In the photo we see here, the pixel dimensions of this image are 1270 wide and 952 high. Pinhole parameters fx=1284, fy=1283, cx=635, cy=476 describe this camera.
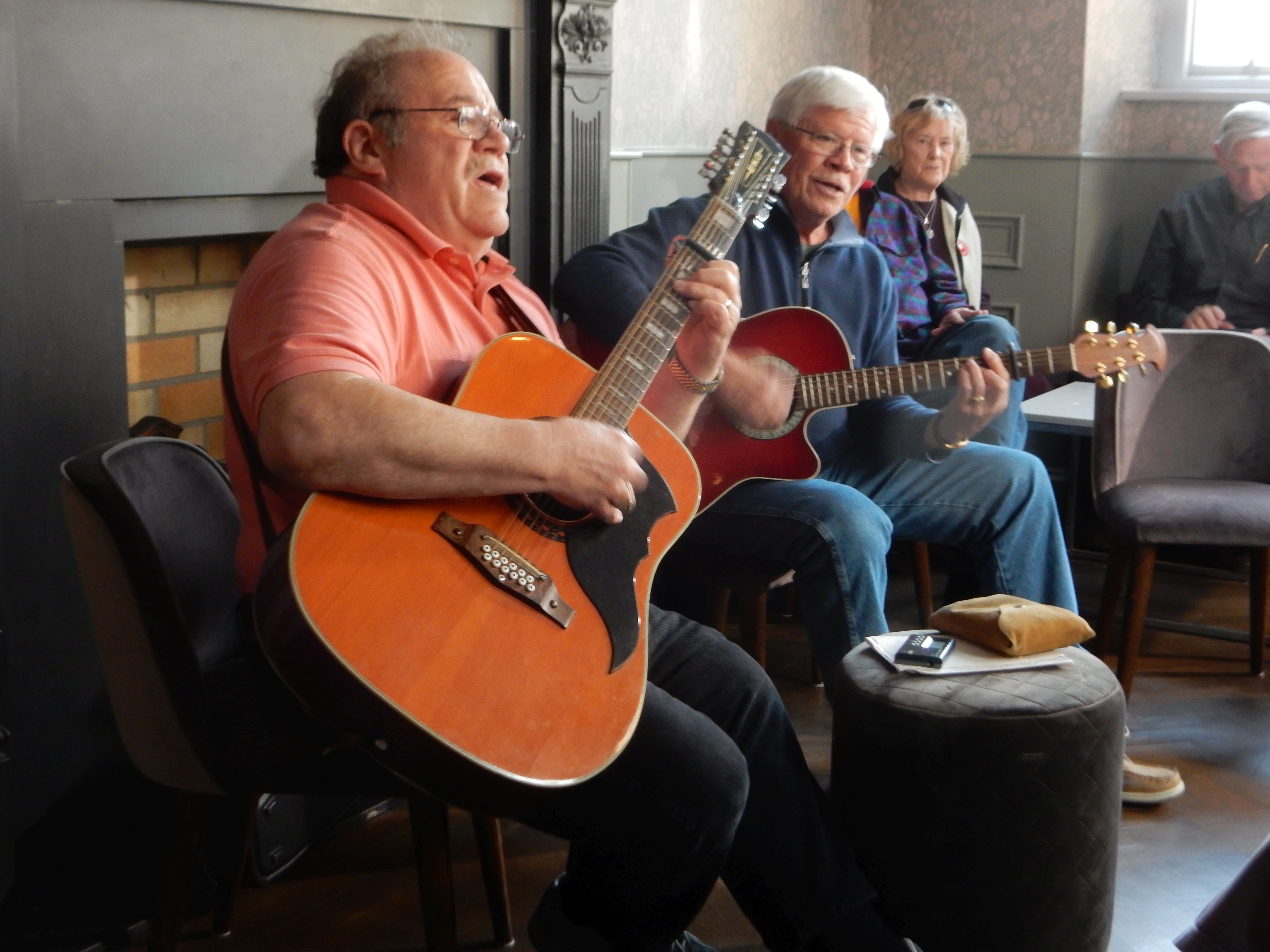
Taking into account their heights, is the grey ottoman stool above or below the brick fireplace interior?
below

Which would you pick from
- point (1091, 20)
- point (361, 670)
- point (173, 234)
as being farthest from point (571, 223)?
point (1091, 20)

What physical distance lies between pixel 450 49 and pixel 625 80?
1.59m

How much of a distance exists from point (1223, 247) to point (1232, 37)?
1002mm

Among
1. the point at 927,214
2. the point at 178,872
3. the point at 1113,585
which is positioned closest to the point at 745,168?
the point at 178,872

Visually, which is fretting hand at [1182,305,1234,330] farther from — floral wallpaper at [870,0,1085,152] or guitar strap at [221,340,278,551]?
guitar strap at [221,340,278,551]

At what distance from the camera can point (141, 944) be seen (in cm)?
172

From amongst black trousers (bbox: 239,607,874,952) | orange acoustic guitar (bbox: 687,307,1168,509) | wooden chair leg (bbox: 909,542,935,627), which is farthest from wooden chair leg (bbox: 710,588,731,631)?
black trousers (bbox: 239,607,874,952)

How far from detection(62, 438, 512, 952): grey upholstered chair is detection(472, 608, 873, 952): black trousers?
0.54ft

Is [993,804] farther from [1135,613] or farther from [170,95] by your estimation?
[170,95]

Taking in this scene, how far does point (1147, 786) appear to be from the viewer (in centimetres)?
221

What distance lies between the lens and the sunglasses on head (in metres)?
3.36

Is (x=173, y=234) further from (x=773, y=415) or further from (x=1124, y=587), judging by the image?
(x=1124, y=587)

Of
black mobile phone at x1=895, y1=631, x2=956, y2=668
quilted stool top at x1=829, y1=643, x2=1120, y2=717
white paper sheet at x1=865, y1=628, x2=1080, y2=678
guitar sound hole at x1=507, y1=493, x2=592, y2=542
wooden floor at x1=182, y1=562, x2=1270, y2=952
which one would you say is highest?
guitar sound hole at x1=507, y1=493, x2=592, y2=542

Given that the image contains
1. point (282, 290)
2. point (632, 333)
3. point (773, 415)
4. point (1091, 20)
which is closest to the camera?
point (282, 290)
